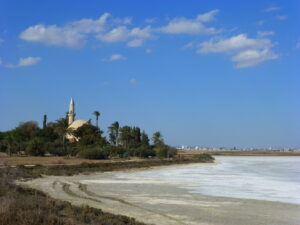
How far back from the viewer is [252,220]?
15266 millimetres

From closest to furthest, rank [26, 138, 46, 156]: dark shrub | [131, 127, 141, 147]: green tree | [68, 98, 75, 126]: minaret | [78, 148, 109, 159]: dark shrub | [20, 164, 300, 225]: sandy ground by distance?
[20, 164, 300, 225]: sandy ground, [78, 148, 109, 159]: dark shrub, [26, 138, 46, 156]: dark shrub, [131, 127, 141, 147]: green tree, [68, 98, 75, 126]: minaret

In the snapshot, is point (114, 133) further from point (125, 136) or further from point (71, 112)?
point (71, 112)

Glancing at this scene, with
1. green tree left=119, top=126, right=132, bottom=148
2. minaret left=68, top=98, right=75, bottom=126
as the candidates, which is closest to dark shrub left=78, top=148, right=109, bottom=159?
green tree left=119, top=126, right=132, bottom=148

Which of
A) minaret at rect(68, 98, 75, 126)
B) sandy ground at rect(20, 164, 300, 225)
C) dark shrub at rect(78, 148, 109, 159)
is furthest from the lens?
minaret at rect(68, 98, 75, 126)

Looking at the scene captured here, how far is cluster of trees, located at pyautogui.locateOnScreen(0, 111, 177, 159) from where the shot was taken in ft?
226

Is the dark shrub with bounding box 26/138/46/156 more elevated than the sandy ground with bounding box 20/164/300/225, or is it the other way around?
the dark shrub with bounding box 26/138/46/156

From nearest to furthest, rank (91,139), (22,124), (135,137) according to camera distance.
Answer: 1. (91,139)
2. (135,137)
3. (22,124)

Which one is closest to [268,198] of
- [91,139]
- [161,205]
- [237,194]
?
[237,194]

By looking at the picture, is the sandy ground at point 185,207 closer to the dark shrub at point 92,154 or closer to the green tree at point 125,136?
the dark shrub at point 92,154

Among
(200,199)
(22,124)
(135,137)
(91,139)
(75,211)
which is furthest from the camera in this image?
(22,124)

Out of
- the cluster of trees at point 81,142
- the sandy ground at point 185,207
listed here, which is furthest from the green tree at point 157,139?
the sandy ground at point 185,207

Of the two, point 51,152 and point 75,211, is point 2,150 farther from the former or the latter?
point 75,211

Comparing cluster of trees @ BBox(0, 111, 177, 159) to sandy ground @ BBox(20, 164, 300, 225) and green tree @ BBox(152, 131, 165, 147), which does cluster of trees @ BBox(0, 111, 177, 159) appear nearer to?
green tree @ BBox(152, 131, 165, 147)

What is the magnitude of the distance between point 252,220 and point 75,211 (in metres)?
6.60
